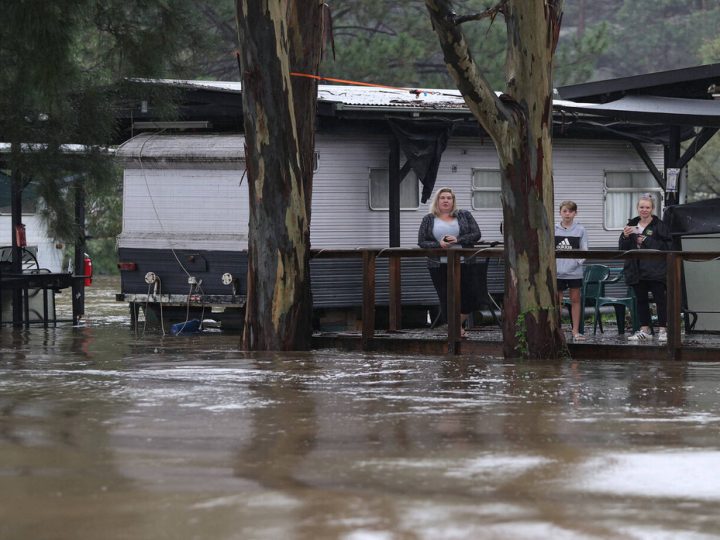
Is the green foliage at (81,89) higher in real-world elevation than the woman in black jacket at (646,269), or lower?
higher

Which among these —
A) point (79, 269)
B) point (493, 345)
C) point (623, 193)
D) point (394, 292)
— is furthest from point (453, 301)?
point (79, 269)

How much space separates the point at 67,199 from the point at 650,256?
894 cm

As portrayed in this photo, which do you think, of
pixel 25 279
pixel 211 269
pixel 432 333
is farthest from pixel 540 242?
pixel 25 279

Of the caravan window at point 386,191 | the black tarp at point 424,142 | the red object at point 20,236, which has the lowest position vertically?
the red object at point 20,236

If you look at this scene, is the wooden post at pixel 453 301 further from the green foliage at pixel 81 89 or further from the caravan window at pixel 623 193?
the caravan window at pixel 623 193

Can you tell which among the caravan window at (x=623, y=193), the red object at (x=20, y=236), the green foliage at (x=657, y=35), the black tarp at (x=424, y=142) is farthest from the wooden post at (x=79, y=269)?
the green foliage at (x=657, y=35)

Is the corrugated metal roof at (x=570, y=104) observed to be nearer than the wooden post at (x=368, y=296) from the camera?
No

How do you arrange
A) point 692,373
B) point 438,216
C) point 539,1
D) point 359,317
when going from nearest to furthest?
1. point 692,373
2. point 539,1
3. point 438,216
4. point 359,317

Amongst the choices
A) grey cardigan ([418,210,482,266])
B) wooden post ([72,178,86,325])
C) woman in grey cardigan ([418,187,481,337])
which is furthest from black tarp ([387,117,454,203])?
wooden post ([72,178,86,325])

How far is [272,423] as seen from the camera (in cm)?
836

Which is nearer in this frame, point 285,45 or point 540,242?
point 540,242

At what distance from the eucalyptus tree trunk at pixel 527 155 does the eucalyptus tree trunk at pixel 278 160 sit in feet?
6.83

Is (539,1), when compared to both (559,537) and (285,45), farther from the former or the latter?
(559,537)

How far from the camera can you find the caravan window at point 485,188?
1902 cm
